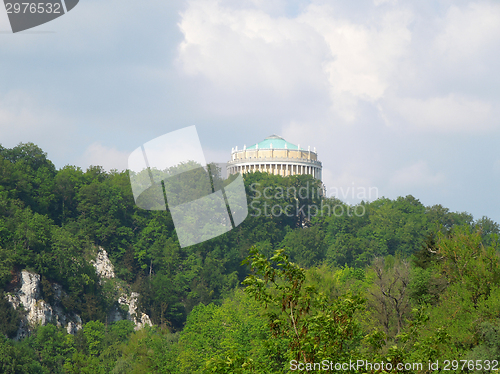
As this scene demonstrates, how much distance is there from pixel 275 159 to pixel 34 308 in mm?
54262

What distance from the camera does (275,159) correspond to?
334 feet

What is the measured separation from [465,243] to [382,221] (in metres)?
56.7

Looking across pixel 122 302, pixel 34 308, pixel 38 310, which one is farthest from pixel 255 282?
pixel 122 302

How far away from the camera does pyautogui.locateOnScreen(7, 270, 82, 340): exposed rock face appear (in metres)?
54.3

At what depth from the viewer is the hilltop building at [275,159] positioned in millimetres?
101938

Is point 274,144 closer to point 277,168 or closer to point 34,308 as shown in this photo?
point 277,168

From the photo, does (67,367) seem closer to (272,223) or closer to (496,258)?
(496,258)

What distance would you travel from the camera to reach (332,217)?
292 ft

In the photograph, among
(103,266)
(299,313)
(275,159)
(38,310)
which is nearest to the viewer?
(299,313)

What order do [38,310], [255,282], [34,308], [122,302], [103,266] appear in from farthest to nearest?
[103,266], [122,302], [38,310], [34,308], [255,282]

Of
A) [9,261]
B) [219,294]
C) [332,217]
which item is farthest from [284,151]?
[9,261]

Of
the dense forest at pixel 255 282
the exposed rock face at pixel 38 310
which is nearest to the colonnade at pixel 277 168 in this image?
the dense forest at pixel 255 282

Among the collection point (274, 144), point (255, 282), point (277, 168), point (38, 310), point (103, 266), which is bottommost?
point (255, 282)

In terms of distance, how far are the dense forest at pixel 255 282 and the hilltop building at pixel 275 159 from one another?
349 inches
